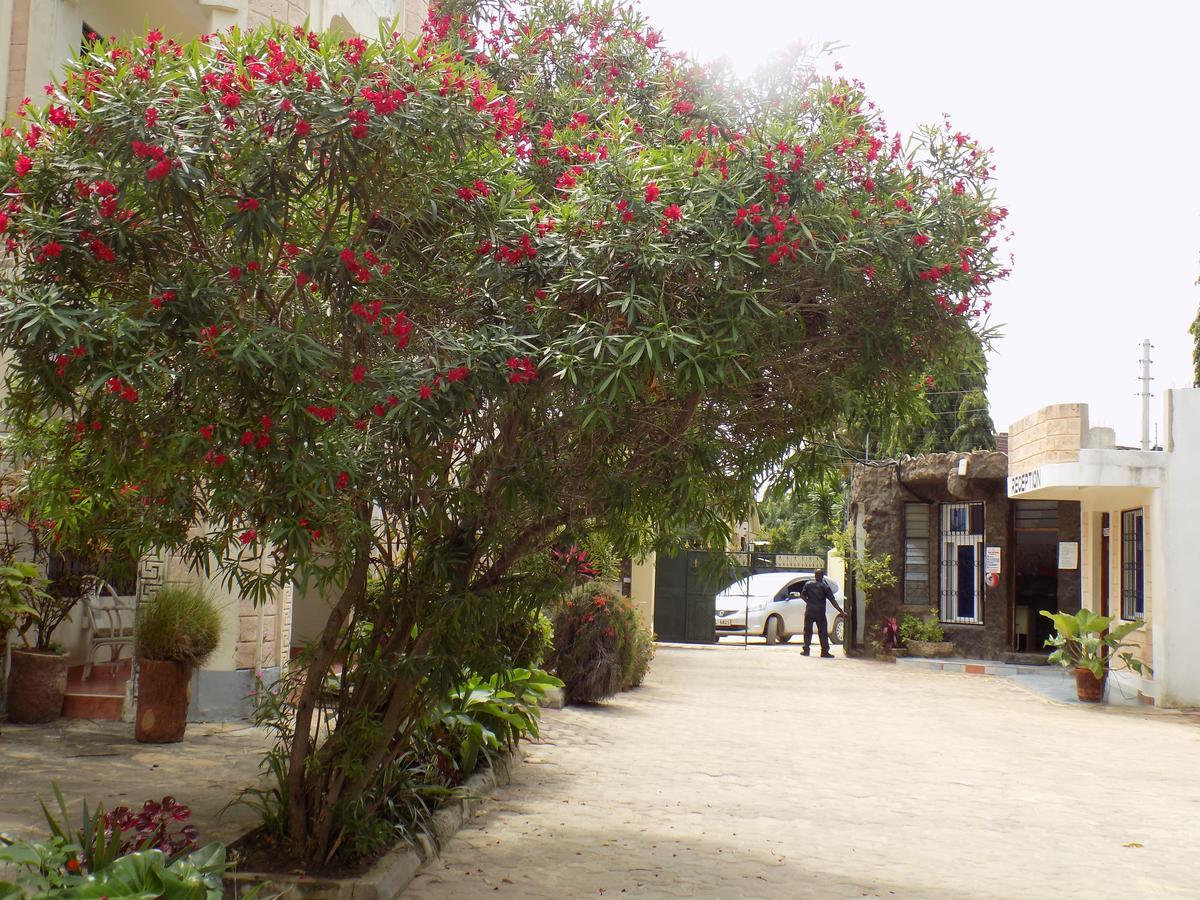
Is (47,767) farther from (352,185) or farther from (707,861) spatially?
(352,185)

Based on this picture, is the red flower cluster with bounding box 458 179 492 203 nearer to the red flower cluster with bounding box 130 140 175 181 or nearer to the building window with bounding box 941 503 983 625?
the red flower cluster with bounding box 130 140 175 181

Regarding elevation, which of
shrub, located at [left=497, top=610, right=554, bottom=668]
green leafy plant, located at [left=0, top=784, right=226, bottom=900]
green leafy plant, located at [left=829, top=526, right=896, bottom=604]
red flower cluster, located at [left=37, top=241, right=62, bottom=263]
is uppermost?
red flower cluster, located at [left=37, top=241, right=62, bottom=263]

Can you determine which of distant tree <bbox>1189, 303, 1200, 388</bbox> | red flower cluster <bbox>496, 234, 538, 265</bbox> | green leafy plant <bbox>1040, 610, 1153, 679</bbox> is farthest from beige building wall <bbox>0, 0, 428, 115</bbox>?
distant tree <bbox>1189, 303, 1200, 388</bbox>

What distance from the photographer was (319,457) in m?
4.78

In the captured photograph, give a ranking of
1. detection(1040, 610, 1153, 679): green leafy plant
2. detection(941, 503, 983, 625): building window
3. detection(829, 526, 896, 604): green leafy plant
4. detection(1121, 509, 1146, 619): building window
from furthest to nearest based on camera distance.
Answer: detection(941, 503, 983, 625): building window < detection(829, 526, 896, 604): green leafy plant < detection(1121, 509, 1146, 619): building window < detection(1040, 610, 1153, 679): green leafy plant

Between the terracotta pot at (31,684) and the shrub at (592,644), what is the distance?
5.70 meters

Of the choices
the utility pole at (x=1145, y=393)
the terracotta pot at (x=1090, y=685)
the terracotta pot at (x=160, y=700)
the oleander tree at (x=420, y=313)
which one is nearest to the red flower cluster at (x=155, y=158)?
the oleander tree at (x=420, y=313)

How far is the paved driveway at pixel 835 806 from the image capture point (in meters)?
6.65

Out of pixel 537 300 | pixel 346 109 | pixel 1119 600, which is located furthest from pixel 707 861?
pixel 1119 600

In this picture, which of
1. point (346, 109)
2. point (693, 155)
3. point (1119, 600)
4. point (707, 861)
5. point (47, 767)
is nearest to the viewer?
point (346, 109)

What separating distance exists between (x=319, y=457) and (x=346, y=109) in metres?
1.41

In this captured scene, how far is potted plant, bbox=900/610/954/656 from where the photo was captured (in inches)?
905

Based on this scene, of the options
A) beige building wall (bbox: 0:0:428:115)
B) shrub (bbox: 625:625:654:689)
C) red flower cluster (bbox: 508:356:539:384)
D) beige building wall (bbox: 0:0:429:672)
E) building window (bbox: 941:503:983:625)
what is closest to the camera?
red flower cluster (bbox: 508:356:539:384)

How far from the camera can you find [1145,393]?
16.4m
